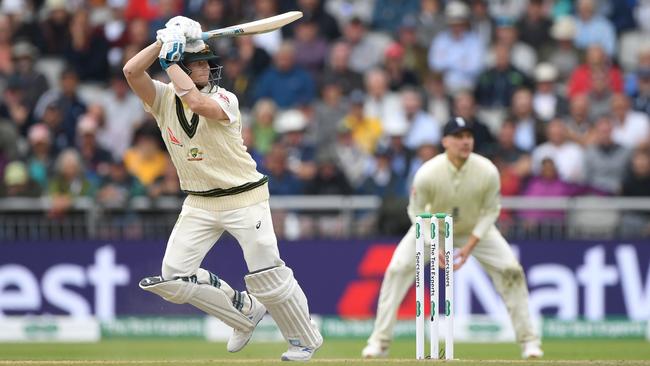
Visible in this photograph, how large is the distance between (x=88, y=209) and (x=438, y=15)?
15.0ft

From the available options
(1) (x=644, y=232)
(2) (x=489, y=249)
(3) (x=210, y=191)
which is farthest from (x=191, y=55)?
(1) (x=644, y=232)

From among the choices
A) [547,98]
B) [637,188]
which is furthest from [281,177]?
[637,188]

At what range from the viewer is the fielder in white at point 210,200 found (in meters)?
8.69

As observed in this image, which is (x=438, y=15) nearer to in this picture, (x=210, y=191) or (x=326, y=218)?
(x=326, y=218)

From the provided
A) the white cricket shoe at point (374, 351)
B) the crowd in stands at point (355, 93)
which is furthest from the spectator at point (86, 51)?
the white cricket shoe at point (374, 351)

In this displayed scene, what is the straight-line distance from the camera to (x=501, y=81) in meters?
15.3

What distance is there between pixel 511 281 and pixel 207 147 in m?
3.16

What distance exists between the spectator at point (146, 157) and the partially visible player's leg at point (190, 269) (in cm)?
563

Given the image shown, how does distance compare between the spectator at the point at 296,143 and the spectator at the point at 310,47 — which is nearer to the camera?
the spectator at the point at 296,143

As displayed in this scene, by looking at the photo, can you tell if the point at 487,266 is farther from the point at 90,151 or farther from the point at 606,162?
the point at 90,151

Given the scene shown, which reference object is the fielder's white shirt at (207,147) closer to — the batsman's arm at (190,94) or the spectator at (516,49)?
the batsman's arm at (190,94)

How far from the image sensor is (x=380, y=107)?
15.2 m

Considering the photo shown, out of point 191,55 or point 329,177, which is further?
point 329,177

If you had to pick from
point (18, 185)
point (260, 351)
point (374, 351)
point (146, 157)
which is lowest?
point (260, 351)
